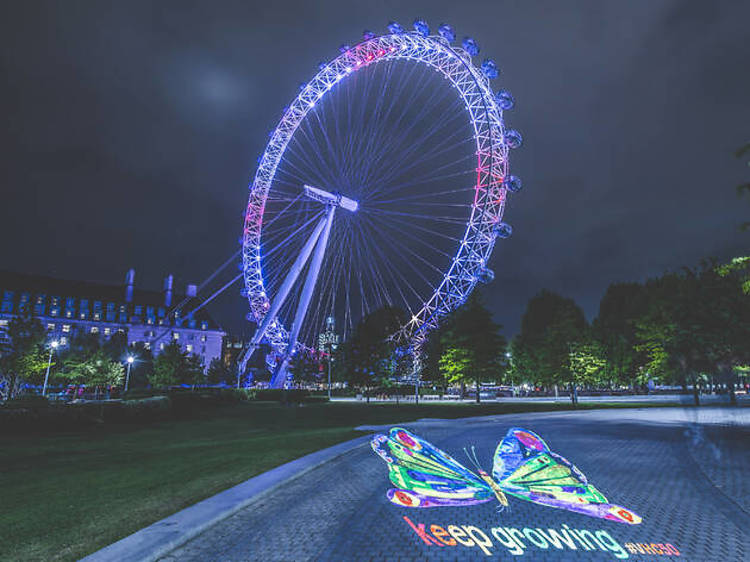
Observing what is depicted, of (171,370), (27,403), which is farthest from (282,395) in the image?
(27,403)

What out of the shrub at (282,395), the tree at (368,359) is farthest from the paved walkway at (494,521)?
the tree at (368,359)

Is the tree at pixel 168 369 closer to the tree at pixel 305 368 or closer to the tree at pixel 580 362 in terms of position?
the tree at pixel 305 368

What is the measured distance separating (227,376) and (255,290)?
56.8 m

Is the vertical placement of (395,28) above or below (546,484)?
above

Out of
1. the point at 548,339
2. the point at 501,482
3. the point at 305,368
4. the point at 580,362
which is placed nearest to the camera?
the point at 501,482

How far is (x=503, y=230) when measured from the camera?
107 ft

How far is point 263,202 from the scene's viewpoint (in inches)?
1678

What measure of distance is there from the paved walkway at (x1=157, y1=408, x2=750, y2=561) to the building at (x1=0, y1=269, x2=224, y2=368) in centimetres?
8890

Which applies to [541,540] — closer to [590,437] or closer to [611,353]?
[590,437]

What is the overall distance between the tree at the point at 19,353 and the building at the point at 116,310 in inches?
2089

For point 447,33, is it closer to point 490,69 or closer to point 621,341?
point 490,69

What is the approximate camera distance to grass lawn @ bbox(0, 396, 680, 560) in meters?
6.75

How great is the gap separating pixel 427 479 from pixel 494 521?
5.30 ft

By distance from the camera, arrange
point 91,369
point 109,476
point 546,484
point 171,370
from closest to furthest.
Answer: point 546,484
point 109,476
point 91,369
point 171,370
